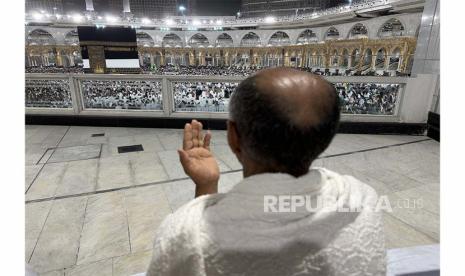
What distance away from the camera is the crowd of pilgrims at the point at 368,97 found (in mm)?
5445

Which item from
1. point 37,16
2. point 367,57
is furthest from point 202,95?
point 37,16

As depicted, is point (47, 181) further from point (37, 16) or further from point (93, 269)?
point (37, 16)

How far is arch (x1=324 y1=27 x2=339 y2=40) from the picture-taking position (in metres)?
42.8

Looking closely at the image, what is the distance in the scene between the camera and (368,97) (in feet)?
18.2

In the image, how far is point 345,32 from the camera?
131ft

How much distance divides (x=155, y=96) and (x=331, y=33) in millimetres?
45088

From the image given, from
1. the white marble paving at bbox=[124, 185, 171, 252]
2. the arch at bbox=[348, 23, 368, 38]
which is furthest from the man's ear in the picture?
the arch at bbox=[348, 23, 368, 38]

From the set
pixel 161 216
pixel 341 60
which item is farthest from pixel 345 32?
pixel 161 216

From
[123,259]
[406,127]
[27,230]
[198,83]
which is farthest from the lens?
[198,83]

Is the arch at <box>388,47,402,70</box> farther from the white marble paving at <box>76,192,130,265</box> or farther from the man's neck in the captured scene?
the man's neck

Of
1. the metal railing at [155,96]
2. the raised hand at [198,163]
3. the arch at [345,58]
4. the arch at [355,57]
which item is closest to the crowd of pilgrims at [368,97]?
the metal railing at [155,96]

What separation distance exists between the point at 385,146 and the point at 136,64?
20.5 ft

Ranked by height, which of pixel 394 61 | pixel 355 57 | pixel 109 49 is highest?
pixel 355 57

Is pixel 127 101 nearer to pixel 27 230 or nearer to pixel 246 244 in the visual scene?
pixel 27 230
